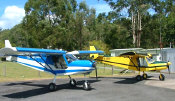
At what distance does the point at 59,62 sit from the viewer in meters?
13.2

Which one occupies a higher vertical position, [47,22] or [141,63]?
[47,22]

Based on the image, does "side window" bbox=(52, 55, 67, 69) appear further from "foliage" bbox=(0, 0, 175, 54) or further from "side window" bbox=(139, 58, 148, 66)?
"foliage" bbox=(0, 0, 175, 54)

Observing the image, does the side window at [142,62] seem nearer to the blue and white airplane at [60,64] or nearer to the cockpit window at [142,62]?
the cockpit window at [142,62]

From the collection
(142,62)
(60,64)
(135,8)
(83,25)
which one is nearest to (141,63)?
(142,62)

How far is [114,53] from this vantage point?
40.3 meters

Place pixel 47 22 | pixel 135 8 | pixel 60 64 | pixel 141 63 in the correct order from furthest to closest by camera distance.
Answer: pixel 47 22 < pixel 135 8 < pixel 141 63 < pixel 60 64

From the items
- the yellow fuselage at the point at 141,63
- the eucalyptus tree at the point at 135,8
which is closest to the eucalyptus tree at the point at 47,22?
the eucalyptus tree at the point at 135,8

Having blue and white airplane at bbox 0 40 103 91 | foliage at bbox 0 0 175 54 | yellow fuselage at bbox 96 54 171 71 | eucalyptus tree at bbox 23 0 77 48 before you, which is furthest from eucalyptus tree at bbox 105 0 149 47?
blue and white airplane at bbox 0 40 103 91

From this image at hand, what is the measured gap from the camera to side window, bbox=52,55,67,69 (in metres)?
13.1

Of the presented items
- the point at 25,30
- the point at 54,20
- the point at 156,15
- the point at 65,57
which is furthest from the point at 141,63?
the point at 25,30

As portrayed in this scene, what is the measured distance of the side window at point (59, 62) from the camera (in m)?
13.1

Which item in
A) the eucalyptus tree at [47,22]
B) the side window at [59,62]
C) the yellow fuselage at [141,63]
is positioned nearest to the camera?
the side window at [59,62]

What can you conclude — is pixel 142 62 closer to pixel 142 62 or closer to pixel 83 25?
pixel 142 62

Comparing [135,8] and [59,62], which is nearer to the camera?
[59,62]
